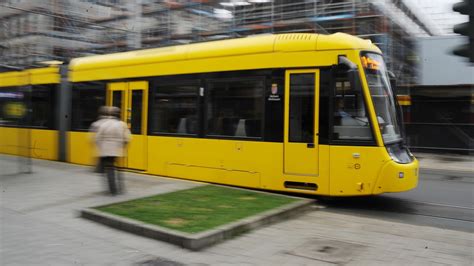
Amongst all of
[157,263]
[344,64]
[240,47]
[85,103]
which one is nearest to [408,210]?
[344,64]

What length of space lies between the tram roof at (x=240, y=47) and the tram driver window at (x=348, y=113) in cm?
66

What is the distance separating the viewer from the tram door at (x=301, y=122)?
8617 millimetres

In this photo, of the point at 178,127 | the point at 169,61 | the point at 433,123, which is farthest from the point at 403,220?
the point at 433,123

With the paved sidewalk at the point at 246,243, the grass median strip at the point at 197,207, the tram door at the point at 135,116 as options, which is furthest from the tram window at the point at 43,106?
the grass median strip at the point at 197,207

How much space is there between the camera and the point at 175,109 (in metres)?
10.7

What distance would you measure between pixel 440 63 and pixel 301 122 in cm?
2145

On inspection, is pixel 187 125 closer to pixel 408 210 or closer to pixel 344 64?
pixel 344 64

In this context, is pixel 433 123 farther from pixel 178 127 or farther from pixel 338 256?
pixel 338 256

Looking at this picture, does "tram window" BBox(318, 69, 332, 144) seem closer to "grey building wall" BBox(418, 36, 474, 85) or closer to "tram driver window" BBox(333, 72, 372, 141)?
"tram driver window" BBox(333, 72, 372, 141)

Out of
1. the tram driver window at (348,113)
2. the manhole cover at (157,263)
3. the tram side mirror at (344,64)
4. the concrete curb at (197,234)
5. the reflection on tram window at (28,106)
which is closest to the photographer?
the manhole cover at (157,263)

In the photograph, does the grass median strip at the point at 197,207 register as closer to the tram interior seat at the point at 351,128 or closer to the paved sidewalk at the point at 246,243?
the paved sidewalk at the point at 246,243

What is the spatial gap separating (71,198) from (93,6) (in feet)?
56.3

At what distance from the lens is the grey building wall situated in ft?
87.5

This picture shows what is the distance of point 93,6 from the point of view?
77.1ft
